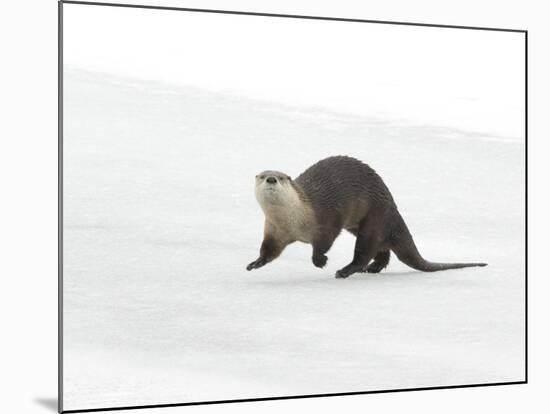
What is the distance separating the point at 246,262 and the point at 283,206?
0.28 meters

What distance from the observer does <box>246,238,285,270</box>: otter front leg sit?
4.97 m

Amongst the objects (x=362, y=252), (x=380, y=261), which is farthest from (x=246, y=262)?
(x=380, y=261)

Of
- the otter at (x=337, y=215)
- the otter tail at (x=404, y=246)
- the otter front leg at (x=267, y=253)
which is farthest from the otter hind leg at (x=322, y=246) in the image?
the otter tail at (x=404, y=246)

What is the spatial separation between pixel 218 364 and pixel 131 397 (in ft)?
1.19

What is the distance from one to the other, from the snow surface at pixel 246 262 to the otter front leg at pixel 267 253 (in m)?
0.03

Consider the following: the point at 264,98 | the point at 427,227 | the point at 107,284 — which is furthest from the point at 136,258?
the point at 427,227

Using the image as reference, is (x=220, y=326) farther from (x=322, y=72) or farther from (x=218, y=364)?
(x=322, y=72)

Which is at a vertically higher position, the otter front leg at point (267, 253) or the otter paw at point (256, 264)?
the otter front leg at point (267, 253)

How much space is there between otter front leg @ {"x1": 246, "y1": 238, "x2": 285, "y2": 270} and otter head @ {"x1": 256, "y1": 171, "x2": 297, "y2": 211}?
0.47 ft

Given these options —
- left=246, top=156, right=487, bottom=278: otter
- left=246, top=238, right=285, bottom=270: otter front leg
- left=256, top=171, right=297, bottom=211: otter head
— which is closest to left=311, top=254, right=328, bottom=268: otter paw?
left=246, top=156, right=487, bottom=278: otter

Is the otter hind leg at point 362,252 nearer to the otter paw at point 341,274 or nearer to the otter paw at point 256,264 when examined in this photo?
the otter paw at point 341,274

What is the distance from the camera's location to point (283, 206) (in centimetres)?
504

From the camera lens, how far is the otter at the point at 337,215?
5.01 metres

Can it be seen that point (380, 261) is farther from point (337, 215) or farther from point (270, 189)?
point (270, 189)
